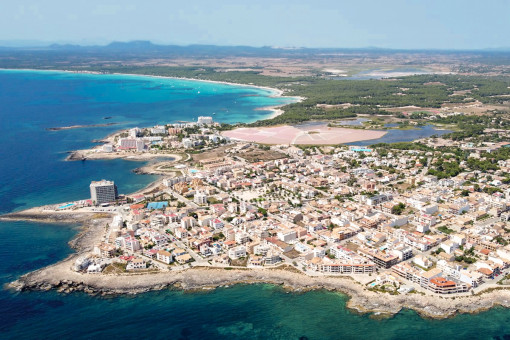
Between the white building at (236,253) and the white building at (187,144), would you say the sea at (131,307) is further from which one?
the white building at (187,144)

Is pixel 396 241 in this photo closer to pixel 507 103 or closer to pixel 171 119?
pixel 171 119

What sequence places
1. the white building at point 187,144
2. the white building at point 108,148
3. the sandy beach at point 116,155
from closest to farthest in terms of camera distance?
the sandy beach at point 116,155 < the white building at point 108,148 < the white building at point 187,144

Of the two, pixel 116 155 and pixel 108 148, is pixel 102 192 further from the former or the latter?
pixel 108 148

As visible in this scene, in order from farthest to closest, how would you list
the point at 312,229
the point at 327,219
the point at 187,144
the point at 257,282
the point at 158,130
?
1. the point at 158,130
2. the point at 187,144
3. the point at 327,219
4. the point at 312,229
5. the point at 257,282

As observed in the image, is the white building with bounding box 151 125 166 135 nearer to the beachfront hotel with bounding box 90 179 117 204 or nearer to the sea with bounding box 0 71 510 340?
the sea with bounding box 0 71 510 340

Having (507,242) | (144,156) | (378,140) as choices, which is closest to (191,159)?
(144,156)

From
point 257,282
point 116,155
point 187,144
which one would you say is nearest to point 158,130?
point 187,144

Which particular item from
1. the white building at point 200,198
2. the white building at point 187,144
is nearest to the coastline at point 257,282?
the white building at point 200,198
